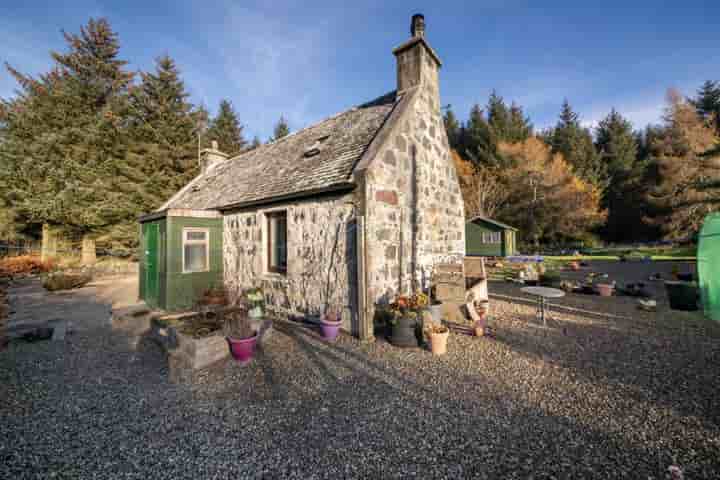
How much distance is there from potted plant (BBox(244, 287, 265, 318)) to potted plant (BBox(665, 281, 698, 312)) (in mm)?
10945

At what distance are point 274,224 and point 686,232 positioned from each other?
37.5m

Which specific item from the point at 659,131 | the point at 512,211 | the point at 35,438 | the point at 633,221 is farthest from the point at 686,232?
the point at 35,438

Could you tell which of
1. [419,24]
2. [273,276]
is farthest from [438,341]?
[419,24]

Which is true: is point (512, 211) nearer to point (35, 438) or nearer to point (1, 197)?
point (35, 438)

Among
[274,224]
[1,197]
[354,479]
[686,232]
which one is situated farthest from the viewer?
[686,232]

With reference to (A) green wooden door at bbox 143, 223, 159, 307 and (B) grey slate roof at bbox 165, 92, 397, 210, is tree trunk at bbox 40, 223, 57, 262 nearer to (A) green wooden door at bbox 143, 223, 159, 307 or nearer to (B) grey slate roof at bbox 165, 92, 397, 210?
(B) grey slate roof at bbox 165, 92, 397, 210

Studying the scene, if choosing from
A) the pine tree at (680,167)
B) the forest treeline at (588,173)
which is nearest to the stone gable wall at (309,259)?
the forest treeline at (588,173)

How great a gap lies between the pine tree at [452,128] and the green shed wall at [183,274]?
119ft

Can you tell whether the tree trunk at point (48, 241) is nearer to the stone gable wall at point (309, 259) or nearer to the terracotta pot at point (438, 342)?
the stone gable wall at point (309, 259)

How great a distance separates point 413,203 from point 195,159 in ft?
79.0

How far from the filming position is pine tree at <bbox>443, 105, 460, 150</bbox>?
128 ft

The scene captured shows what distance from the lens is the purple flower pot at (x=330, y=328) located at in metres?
5.78

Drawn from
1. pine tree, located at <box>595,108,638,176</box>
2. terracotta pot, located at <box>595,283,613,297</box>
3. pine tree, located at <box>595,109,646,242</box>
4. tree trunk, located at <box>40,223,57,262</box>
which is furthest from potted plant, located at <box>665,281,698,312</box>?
pine tree, located at <box>595,108,638,176</box>

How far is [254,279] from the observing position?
820 centimetres
